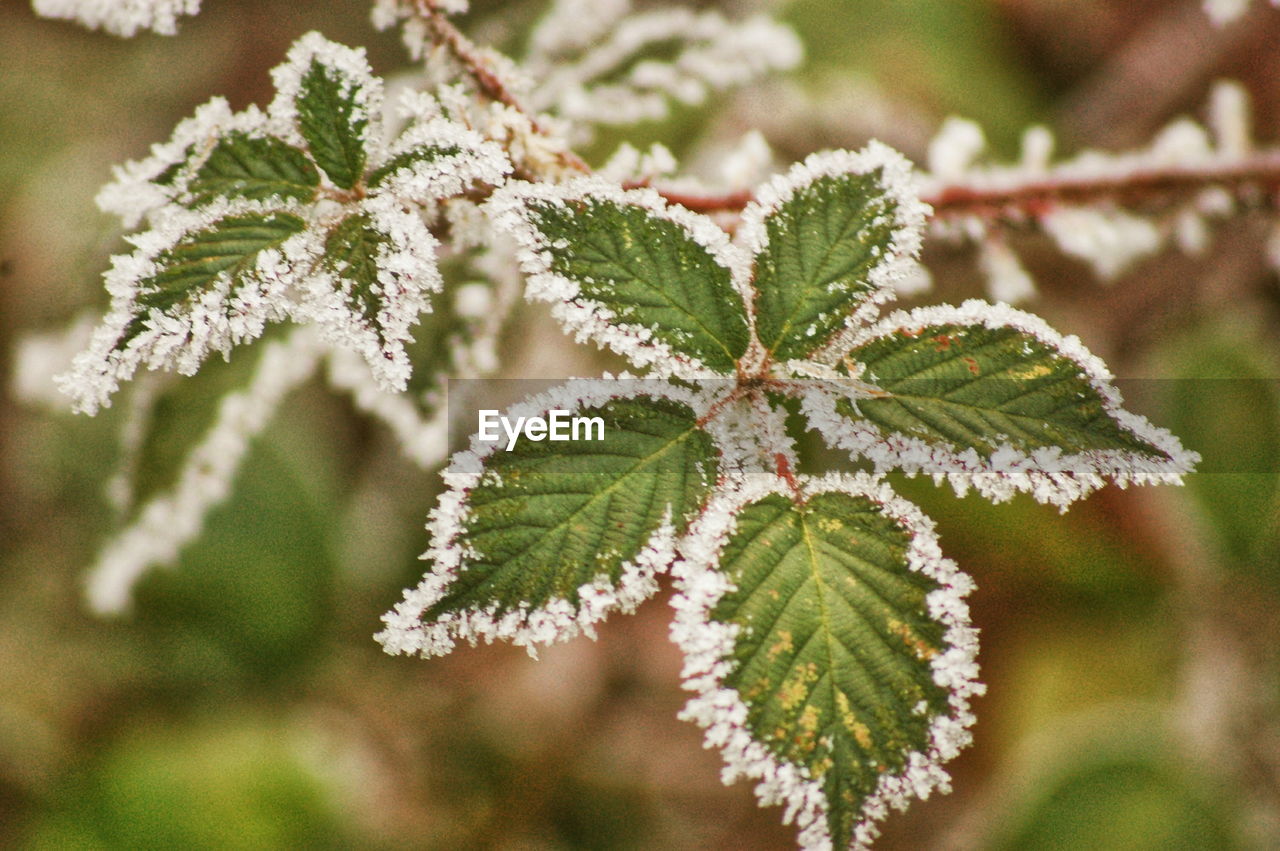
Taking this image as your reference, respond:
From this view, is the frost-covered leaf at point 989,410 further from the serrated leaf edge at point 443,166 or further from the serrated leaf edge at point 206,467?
the serrated leaf edge at point 206,467

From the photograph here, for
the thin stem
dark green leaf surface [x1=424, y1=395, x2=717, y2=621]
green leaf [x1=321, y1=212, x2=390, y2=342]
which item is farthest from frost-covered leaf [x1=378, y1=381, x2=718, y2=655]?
the thin stem

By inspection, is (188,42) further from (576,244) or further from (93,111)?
(576,244)

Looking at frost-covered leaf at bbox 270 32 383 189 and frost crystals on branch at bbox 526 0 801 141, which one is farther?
frost crystals on branch at bbox 526 0 801 141

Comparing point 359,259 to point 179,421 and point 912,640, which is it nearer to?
point 912,640

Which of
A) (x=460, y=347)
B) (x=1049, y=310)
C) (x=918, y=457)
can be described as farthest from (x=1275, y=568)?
(x=460, y=347)

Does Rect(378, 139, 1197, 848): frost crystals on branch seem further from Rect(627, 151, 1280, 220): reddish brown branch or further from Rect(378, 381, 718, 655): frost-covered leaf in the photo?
Rect(627, 151, 1280, 220): reddish brown branch

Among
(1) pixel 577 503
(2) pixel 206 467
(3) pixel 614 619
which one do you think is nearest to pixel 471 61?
(1) pixel 577 503

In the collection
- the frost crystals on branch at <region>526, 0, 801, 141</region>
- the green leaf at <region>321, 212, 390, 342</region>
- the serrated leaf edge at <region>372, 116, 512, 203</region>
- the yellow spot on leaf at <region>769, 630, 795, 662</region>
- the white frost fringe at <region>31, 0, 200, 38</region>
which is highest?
the frost crystals on branch at <region>526, 0, 801, 141</region>
